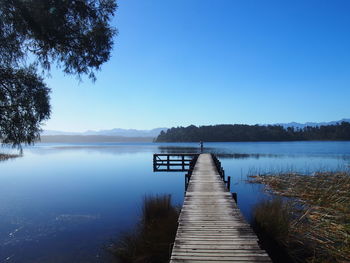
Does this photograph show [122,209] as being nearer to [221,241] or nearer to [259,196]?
[259,196]

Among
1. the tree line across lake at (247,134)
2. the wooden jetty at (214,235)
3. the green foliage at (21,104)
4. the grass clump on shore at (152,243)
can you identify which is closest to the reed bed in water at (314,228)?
the wooden jetty at (214,235)

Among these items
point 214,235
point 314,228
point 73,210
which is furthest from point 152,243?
point 73,210

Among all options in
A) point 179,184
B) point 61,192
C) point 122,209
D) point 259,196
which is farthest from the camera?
point 179,184

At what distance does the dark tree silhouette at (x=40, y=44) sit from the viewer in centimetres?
494

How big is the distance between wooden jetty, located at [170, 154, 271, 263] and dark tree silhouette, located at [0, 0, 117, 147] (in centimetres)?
403

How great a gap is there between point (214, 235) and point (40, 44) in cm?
571

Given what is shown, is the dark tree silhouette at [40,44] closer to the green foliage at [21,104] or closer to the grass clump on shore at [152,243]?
the green foliage at [21,104]

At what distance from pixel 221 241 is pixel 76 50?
532 centimetres

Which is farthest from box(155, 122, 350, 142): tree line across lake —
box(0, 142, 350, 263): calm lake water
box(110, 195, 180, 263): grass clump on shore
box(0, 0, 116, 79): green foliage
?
box(0, 0, 116, 79): green foliage

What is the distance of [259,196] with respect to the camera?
15852 mm

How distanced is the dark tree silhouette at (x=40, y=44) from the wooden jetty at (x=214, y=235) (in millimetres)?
4033

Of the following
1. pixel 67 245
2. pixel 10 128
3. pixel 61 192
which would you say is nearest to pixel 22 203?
pixel 61 192

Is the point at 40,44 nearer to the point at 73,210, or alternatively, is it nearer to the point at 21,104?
the point at 21,104

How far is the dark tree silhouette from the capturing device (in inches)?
194
